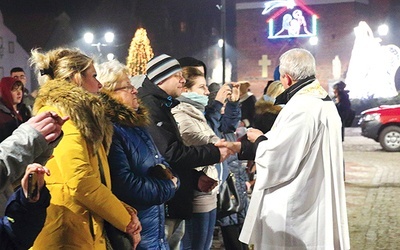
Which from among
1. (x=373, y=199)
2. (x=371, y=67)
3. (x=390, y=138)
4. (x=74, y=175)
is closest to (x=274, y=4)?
(x=371, y=67)

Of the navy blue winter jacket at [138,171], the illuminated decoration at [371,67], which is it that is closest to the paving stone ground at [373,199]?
the navy blue winter jacket at [138,171]

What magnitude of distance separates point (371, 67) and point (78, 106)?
3575cm

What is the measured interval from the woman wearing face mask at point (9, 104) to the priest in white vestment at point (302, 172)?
3.68 metres

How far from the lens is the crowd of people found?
2.73 m

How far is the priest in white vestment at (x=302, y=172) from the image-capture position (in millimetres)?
4449

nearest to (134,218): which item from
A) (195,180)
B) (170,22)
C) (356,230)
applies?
(195,180)

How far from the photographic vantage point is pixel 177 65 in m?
4.79

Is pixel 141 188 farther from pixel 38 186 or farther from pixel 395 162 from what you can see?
pixel 395 162

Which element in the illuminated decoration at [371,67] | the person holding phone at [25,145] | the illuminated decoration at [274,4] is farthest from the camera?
the illuminated decoration at [274,4]

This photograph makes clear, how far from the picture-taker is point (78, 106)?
3156 millimetres

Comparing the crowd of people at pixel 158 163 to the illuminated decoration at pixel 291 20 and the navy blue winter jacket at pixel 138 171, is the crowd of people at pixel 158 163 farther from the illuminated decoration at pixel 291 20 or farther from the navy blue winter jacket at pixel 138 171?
the illuminated decoration at pixel 291 20

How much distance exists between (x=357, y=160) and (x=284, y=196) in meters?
12.6

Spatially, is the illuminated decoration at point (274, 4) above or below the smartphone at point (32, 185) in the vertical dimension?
above

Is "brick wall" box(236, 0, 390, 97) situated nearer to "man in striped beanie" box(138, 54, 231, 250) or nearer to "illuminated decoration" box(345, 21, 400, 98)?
"illuminated decoration" box(345, 21, 400, 98)
